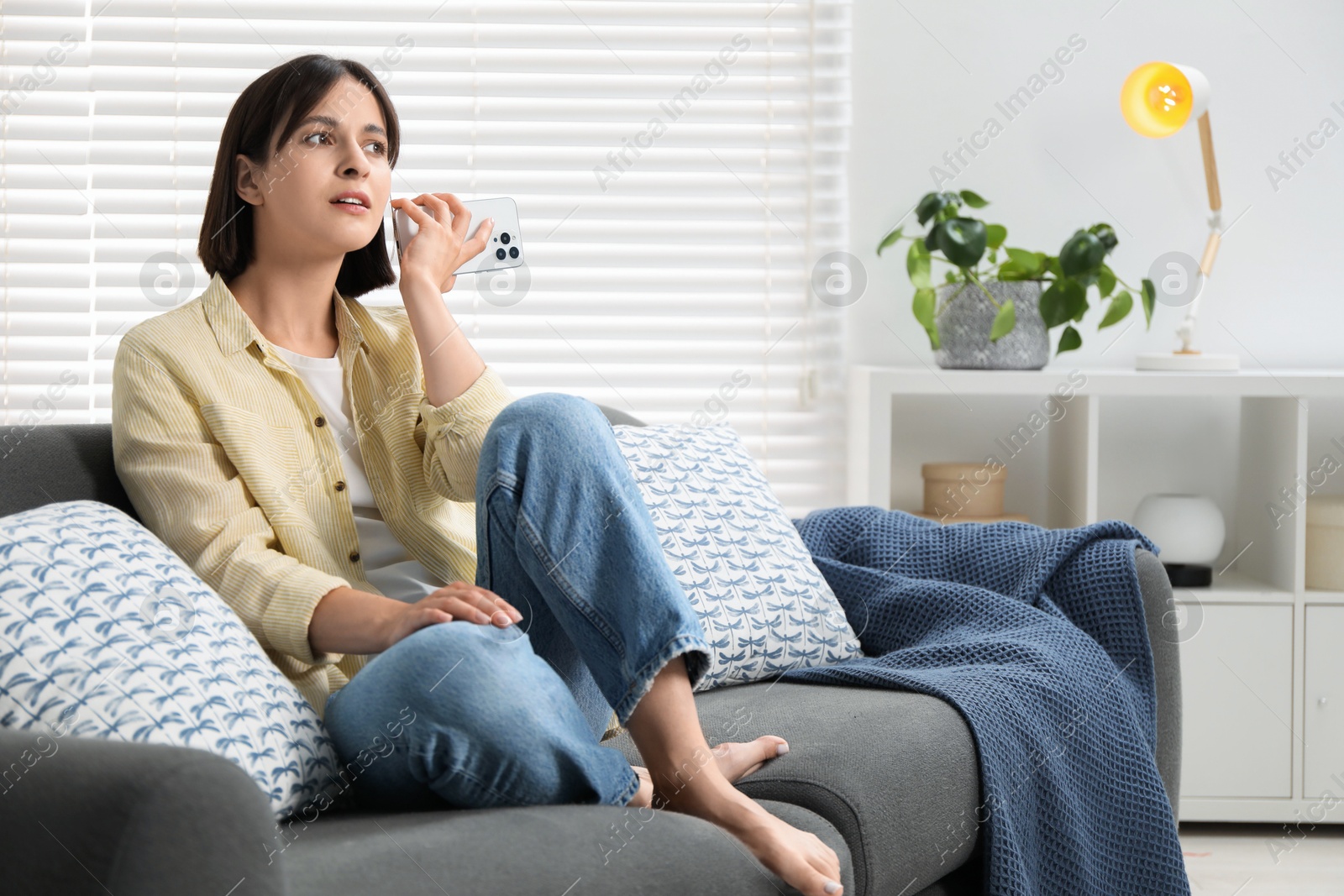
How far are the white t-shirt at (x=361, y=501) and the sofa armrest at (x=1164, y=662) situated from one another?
2.83ft

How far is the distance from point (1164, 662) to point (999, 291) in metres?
0.89

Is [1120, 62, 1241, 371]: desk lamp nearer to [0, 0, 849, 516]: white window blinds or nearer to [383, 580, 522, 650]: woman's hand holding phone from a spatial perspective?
[0, 0, 849, 516]: white window blinds

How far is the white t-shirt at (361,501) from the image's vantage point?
3.93ft

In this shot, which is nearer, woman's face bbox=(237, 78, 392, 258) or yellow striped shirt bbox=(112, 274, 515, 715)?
yellow striped shirt bbox=(112, 274, 515, 715)

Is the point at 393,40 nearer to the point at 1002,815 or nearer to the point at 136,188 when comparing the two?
the point at 136,188

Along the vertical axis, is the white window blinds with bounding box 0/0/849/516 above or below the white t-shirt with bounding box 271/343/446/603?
above

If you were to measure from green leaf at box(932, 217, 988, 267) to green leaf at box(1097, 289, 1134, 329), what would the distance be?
0.92ft

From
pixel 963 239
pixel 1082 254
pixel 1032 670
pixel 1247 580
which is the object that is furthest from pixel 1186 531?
pixel 1032 670

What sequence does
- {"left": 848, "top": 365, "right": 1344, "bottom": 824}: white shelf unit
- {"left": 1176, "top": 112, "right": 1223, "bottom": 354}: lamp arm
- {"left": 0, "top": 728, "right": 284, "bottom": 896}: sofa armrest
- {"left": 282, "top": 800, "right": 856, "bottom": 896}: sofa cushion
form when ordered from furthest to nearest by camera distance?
{"left": 1176, "top": 112, "right": 1223, "bottom": 354}: lamp arm
{"left": 848, "top": 365, "right": 1344, "bottom": 824}: white shelf unit
{"left": 282, "top": 800, "right": 856, "bottom": 896}: sofa cushion
{"left": 0, "top": 728, "right": 284, "bottom": 896}: sofa armrest

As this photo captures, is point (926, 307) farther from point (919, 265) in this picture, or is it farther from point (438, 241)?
point (438, 241)

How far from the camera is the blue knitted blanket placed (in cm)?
118

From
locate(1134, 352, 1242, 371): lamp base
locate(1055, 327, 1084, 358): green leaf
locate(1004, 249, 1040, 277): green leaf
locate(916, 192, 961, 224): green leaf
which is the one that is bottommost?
locate(1134, 352, 1242, 371): lamp base

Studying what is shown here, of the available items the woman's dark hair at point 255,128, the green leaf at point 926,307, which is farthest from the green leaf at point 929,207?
the woman's dark hair at point 255,128

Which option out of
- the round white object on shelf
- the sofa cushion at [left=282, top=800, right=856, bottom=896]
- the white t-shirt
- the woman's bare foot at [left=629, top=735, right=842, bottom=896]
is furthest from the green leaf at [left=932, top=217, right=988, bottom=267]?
the sofa cushion at [left=282, top=800, right=856, bottom=896]
